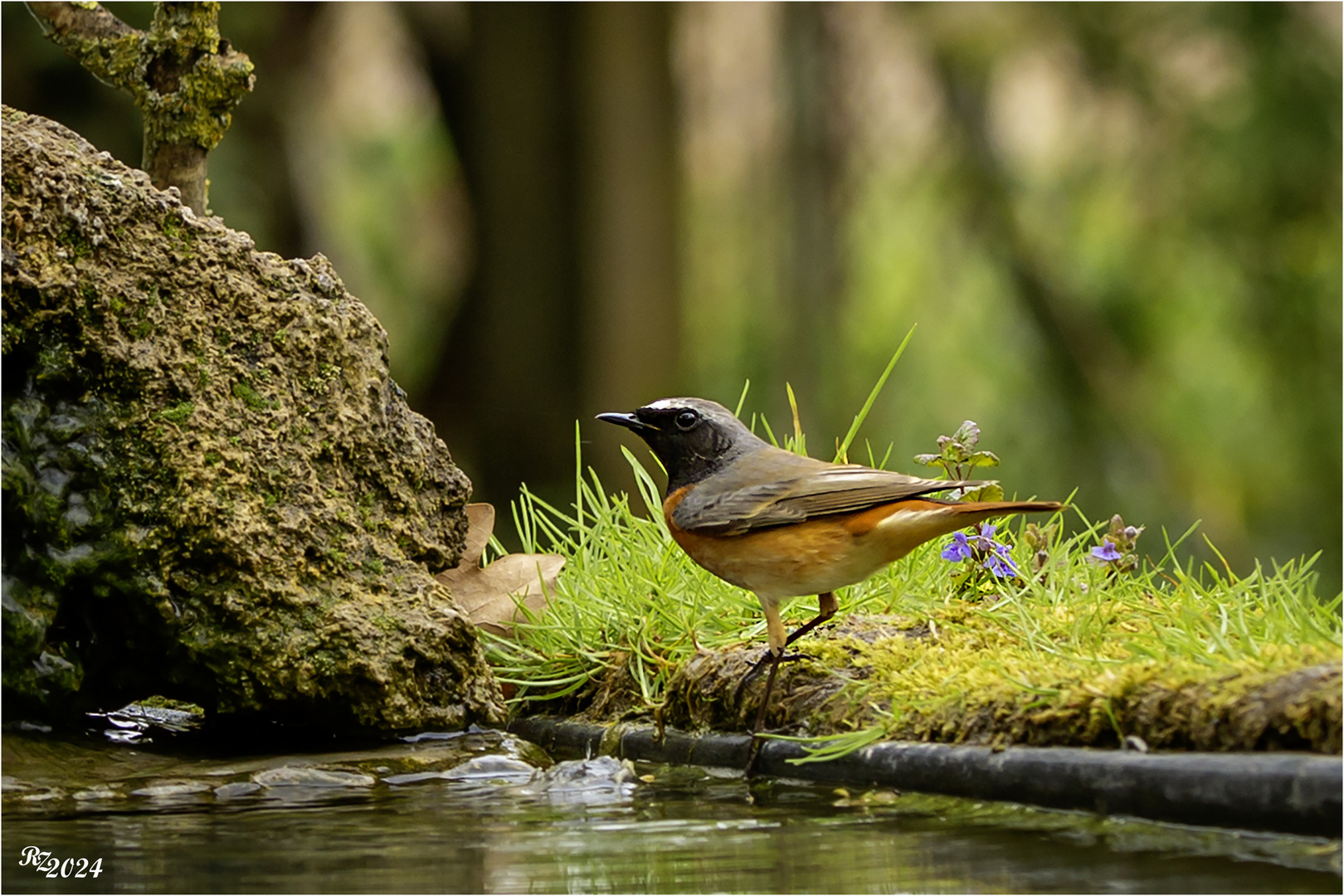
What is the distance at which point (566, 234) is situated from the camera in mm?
12211

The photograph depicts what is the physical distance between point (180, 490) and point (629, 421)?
142cm

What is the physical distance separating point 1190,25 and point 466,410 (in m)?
6.89

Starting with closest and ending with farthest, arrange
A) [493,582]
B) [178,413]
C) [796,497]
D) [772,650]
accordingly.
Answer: [178,413] → [772,650] → [796,497] → [493,582]

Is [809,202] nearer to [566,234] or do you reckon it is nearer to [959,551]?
[566,234]

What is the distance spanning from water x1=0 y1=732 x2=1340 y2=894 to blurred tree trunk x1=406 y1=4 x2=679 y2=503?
8.00m

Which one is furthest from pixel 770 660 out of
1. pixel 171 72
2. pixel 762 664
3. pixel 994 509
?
pixel 171 72

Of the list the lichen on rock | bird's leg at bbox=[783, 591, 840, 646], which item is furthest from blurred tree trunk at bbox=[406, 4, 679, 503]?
the lichen on rock

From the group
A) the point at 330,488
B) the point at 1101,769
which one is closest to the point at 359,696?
the point at 330,488

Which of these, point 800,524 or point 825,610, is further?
point 825,610

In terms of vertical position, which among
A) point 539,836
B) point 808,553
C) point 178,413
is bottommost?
point 539,836

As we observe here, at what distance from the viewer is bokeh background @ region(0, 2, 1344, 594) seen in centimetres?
1133

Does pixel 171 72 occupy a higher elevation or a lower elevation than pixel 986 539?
higher

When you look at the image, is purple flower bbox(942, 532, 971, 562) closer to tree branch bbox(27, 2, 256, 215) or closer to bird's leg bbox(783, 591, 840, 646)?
bird's leg bbox(783, 591, 840, 646)

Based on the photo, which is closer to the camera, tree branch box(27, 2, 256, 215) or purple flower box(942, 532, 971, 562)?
purple flower box(942, 532, 971, 562)
